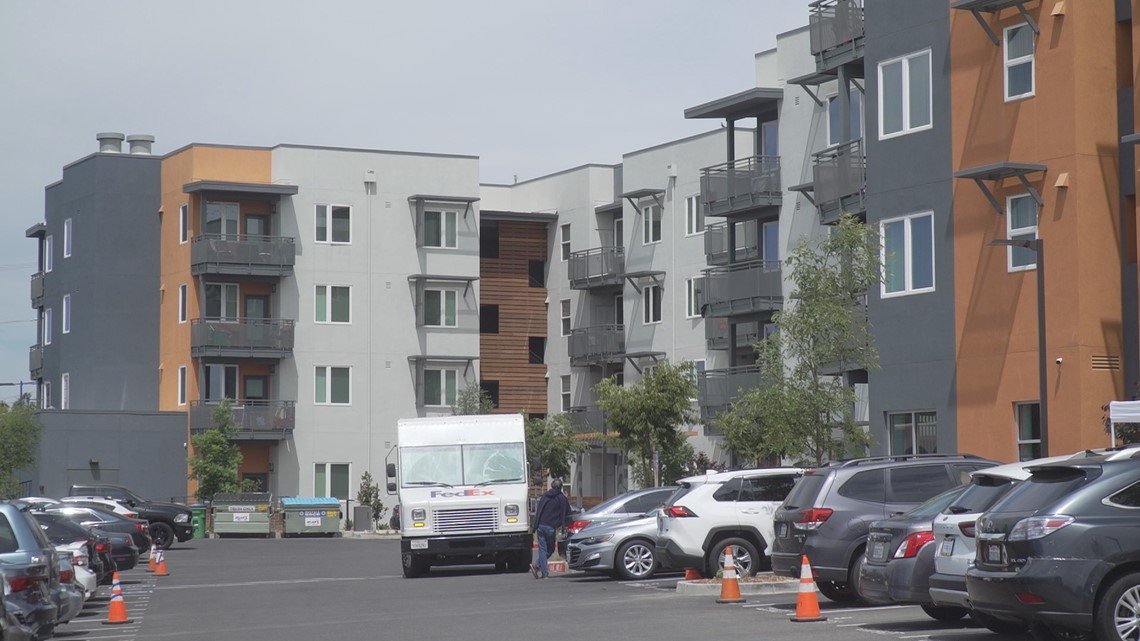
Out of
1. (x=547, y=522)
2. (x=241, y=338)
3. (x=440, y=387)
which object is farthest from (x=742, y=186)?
(x=547, y=522)

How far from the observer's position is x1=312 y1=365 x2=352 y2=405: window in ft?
215

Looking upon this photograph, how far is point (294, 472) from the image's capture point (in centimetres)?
6456

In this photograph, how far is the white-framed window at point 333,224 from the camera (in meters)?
65.6

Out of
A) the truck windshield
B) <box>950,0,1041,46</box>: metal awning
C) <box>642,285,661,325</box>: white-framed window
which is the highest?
<box>950,0,1041,46</box>: metal awning

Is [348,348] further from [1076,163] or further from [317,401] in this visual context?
[1076,163]

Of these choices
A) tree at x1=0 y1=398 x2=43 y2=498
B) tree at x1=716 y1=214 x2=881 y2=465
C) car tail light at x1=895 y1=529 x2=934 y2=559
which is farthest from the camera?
tree at x1=0 y1=398 x2=43 y2=498

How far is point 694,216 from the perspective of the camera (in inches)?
2325

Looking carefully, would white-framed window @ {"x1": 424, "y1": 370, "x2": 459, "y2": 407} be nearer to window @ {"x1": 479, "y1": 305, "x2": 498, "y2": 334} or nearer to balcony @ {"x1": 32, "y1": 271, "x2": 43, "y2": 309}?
window @ {"x1": 479, "y1": 305, "x2": 498, "y2": 334}

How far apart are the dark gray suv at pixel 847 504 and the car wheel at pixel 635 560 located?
742cm

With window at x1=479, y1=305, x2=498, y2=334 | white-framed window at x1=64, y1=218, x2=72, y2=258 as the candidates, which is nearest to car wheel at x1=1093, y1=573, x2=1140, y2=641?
window at x1=479, y1=305, x2=498, y2=334

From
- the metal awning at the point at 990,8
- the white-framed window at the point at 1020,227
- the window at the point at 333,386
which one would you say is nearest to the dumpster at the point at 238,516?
the window at the point at 333,386

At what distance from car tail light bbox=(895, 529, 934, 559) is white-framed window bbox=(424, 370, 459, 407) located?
50934 millimetres

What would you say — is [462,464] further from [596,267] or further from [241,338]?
[241,338]

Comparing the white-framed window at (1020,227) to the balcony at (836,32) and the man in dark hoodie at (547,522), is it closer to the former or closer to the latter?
the man in dark hoodie at (547,522)
